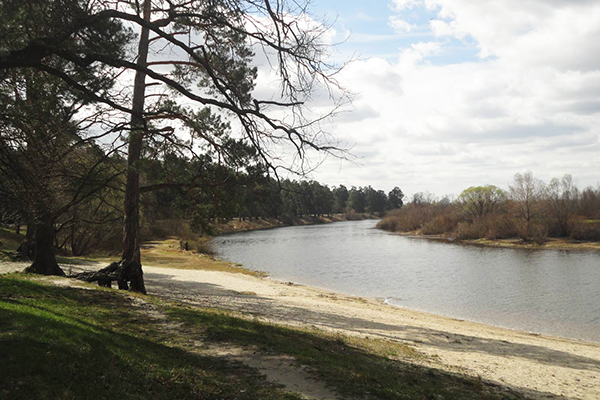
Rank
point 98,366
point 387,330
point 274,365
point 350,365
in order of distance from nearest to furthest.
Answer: point 98,366
point 274,365
point 350,365
point 387,330

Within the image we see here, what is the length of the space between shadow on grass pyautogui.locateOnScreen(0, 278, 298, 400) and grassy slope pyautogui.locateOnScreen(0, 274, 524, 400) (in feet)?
0.04

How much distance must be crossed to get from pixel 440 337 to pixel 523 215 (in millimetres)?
51596

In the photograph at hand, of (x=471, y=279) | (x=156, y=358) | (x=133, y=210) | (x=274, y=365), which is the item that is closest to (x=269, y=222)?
(x=471, y=279)

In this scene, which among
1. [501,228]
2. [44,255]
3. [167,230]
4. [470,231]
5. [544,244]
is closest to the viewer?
[44,255]

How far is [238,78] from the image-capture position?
1273 cm

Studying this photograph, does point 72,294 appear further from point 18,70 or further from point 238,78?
point 238,78

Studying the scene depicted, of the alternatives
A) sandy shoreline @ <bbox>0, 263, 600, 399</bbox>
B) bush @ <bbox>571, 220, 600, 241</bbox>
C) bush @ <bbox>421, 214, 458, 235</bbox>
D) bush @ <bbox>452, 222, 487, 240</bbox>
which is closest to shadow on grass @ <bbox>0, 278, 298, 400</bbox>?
sandy shoreline @ <bbox>0, 263, 600, 399</bbox>

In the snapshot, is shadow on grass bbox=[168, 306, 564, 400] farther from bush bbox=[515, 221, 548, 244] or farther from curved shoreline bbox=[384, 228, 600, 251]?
bush bbox=[515, 221, 548, 244]

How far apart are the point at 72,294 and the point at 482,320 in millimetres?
16199

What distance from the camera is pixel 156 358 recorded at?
6250mm

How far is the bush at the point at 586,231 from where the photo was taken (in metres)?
51.6

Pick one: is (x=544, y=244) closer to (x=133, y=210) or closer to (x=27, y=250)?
(x=133, y=210)

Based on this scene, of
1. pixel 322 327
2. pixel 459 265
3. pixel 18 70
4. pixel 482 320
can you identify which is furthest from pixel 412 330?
pixel 459 265

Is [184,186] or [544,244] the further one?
[544,244]
